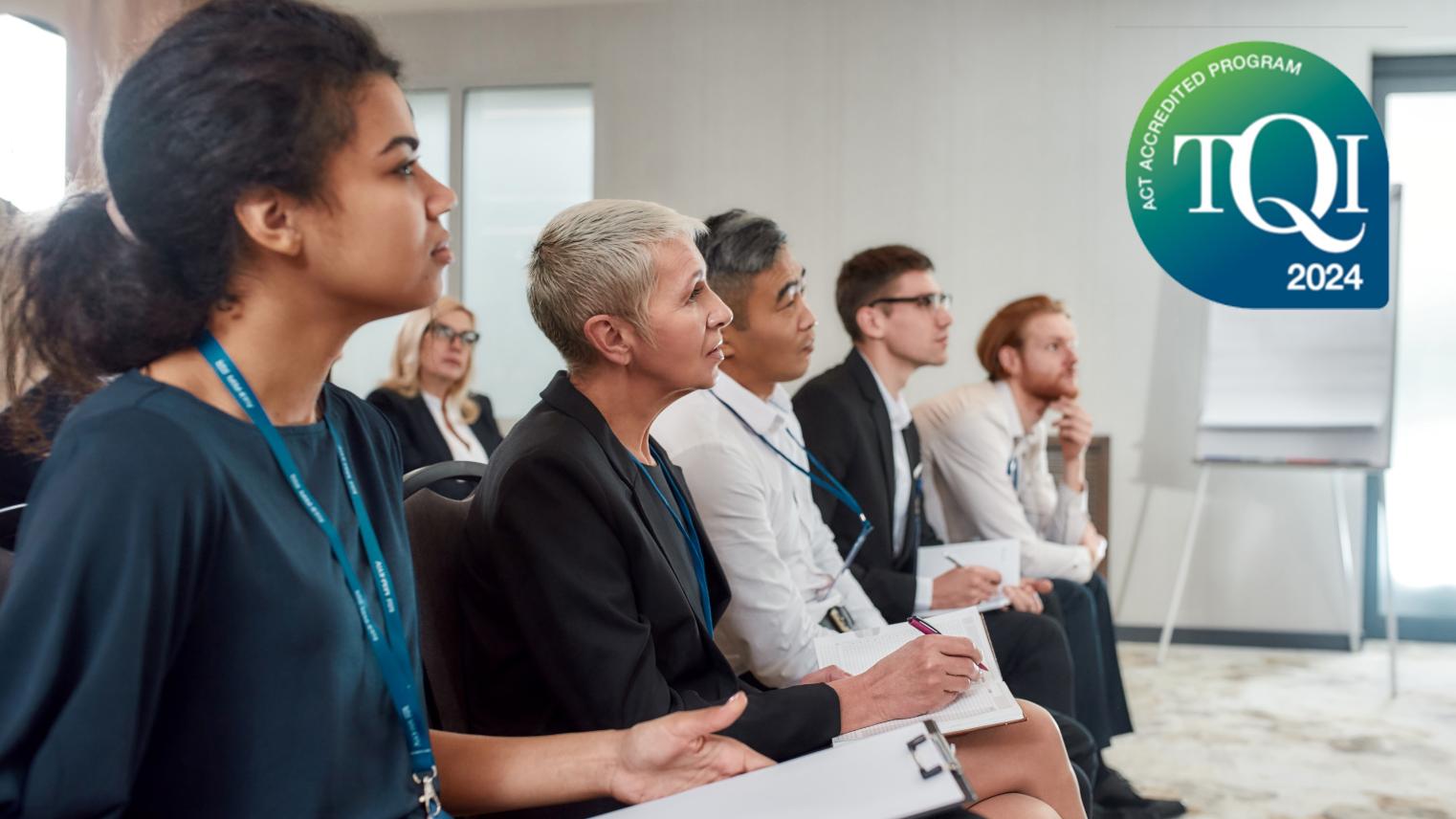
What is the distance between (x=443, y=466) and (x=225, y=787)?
0.77 m

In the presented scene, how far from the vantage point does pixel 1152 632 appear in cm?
517

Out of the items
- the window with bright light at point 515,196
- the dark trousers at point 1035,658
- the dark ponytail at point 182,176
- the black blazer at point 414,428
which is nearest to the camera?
the dark ponytail at point 182,176

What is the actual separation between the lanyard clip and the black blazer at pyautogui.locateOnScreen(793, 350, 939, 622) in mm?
1529

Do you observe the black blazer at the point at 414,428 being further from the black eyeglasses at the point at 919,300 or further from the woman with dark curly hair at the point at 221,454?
the woman with dark curly hair at the point at 221,454

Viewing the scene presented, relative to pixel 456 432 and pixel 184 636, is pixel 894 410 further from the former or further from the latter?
pixel 184 636

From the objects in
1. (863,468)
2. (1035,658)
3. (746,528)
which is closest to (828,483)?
(863,468)

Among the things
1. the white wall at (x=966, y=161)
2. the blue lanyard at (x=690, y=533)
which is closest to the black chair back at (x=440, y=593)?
the blue lanyard at (x=690, y=533)

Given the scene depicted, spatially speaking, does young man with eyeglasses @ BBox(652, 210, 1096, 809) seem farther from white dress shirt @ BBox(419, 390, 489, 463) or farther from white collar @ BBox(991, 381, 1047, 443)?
white dress shirt @ BBox(419, 390, 489, 463)

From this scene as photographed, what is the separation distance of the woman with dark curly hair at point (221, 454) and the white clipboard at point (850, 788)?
8 centimetres

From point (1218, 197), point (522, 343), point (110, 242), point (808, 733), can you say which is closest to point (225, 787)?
point (110, 242)

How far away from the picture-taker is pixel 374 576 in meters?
0.98

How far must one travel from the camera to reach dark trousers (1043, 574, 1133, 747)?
2836mm

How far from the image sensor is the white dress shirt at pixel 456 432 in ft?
13.8

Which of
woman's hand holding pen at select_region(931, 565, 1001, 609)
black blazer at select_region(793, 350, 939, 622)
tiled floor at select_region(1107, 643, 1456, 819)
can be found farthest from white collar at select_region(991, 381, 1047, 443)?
tiled floor at select_region(1107, 643, 1456, 819)
